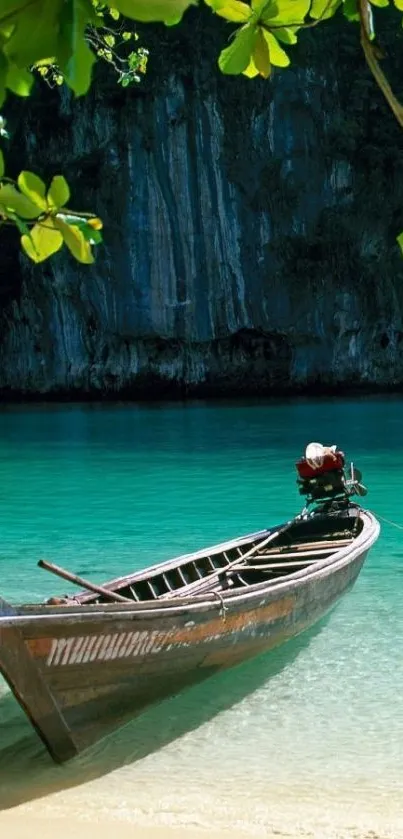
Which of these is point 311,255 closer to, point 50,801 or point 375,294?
point 375,294

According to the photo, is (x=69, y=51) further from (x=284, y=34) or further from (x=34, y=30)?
(x=284, y=34)

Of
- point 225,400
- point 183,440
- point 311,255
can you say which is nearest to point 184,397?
point 225,400

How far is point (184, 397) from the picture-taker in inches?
1447

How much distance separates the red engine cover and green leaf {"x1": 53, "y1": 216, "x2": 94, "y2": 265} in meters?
7.39

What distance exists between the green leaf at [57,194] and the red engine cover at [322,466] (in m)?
7.40

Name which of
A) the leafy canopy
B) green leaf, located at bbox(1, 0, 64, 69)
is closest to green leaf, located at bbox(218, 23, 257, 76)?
the leafy canopy

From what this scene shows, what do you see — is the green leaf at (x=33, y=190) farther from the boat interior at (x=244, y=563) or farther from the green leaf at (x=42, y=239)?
the boat interior at (x=244, y=563)

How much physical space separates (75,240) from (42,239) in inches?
2.5

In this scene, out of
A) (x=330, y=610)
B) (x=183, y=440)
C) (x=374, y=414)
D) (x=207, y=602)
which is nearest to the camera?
(x=207, y=602)

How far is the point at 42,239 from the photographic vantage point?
3.62 ft

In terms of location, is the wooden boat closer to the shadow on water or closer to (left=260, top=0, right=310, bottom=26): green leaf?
the shadow on water

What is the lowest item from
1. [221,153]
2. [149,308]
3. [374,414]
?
[374,414]

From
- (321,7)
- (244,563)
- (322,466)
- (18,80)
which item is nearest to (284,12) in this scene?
(321,7)

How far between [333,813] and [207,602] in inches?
56.0
